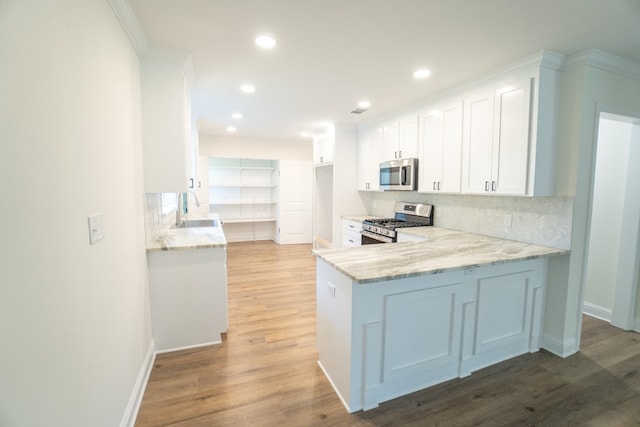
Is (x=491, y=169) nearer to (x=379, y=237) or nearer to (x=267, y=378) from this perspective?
(x=379, y=237)

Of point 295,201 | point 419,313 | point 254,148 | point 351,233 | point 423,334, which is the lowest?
point 423,334

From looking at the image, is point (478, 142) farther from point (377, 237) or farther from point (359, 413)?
point (359, 413)

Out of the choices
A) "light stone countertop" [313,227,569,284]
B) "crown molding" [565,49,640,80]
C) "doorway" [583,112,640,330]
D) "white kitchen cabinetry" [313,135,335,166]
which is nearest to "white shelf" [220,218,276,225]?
"white kitchen cabinetry" [313,135,335,166]

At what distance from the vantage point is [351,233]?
4836 mm

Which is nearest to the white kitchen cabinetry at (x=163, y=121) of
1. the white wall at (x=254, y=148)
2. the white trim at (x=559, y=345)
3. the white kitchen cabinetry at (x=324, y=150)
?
the white kitchen cabinetry at (x=324, y=150)

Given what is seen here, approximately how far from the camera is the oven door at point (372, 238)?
3.73 meters

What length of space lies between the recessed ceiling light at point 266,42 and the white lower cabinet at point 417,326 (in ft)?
5.69

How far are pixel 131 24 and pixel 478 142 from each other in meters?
3.04

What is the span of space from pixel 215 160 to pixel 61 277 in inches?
253

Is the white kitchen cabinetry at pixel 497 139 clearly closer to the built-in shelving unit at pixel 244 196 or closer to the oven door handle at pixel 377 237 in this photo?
the oven door handle at pixel 377 237

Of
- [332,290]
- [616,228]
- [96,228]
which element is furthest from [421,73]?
[96,228]

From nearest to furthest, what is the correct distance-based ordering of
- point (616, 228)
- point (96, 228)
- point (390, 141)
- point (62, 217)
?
point (62, 217) → point (96, 228) → point (616, 228) → point (390, 141)

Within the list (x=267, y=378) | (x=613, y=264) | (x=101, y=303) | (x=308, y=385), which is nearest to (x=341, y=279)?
(x=308, y=385)

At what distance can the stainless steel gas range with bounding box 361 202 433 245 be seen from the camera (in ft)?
12.3
